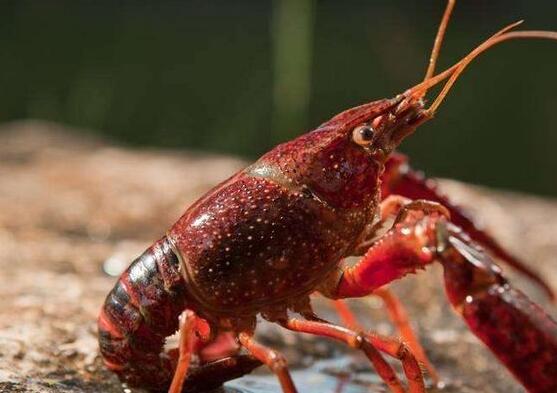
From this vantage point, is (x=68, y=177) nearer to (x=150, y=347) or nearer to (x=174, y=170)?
(x=174, y=170)

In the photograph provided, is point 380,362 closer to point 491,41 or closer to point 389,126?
point 389,126

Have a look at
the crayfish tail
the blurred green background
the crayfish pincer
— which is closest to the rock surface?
the crayfish pincer

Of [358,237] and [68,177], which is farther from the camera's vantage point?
[68,177]

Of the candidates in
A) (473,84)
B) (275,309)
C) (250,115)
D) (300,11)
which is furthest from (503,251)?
(473,84)

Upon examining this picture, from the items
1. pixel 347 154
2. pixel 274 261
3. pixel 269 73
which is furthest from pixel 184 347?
pixel 269 73

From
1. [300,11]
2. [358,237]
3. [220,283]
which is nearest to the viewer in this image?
[220,283]

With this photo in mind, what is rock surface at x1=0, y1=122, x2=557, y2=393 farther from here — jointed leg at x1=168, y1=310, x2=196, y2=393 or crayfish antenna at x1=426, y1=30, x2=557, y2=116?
crayfish antenna at x1=426, y1=30, x2=557, y2=116
